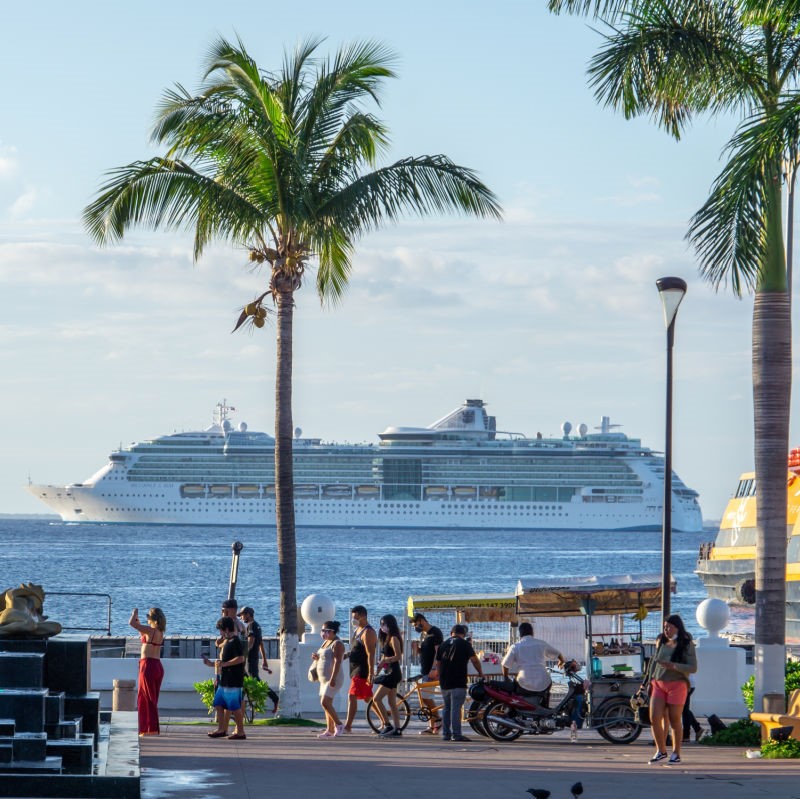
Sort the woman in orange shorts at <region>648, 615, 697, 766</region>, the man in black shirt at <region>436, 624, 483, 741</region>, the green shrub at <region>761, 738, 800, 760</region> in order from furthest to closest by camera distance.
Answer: the man in black shirt at <region>436, 624, 483, 741</region>, the green shrub at <region>761, 738, 800, 760</region>, the woman in orange shorts at <region>648, 615, 697, 766</region>

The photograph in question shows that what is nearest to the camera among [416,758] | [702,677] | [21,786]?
[21,786]

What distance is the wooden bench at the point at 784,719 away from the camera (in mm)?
12531

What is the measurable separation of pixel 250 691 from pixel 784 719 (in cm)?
590

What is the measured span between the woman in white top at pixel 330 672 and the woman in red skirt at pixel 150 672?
1599 millimetres

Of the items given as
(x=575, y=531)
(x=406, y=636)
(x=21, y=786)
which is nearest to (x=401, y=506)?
(x=575, y=531)

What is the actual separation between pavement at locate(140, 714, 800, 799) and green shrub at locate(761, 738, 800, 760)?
0.24m

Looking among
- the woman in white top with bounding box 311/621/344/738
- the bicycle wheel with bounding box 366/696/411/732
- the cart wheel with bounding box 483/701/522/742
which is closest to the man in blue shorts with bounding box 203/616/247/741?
the woman in white top with bounding box 311/621/344/738

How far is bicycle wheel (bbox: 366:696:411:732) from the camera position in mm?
14586

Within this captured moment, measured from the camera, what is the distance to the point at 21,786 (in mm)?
8938

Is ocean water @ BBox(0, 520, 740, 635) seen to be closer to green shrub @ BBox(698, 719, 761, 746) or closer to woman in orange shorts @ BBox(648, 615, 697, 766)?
green shrub @ BBox(698, 719, 761, 746)

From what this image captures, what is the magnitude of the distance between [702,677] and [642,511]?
10269 centimetres

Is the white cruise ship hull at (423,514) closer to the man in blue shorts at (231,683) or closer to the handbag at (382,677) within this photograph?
the handbag at (382,677)

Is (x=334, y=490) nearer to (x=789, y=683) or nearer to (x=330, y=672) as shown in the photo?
(x=330, y=672)

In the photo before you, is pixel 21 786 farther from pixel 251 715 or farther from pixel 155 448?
pixel 155 448
